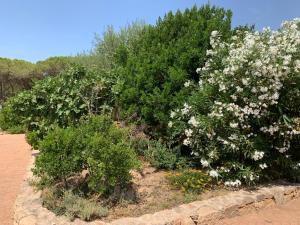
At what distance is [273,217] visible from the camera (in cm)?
552

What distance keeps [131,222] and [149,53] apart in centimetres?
431

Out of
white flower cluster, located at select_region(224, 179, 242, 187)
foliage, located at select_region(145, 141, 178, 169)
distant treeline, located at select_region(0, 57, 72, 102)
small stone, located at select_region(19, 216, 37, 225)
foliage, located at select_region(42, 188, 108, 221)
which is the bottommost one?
small stone, located at select_region(19, 216, 37, 225)

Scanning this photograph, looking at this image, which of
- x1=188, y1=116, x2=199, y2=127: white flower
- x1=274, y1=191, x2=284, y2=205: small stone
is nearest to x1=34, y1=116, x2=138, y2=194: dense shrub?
x1=188, y1=116, x2=199, y2=127: white flower

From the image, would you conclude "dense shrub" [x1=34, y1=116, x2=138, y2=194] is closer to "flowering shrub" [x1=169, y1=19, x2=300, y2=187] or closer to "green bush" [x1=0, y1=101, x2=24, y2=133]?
"flowering shrub" [x1=169, y1=19, x2=300, y2=187]

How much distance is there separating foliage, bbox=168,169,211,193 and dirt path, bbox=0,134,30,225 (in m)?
2.45

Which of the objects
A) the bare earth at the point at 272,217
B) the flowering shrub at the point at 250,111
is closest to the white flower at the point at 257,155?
the flowering shrub at the point at 250,111

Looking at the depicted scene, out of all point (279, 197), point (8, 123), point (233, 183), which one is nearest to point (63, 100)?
point (233, 183)

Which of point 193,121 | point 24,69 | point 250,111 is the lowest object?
point 193,121

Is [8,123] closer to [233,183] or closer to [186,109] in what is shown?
[186,109]

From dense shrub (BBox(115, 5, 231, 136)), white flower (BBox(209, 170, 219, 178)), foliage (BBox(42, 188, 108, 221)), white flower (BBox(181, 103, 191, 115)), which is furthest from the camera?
dense shrub (BBox(115, 5, 231, 136))

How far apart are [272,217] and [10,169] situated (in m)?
5.32

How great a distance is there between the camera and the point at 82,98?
829cm

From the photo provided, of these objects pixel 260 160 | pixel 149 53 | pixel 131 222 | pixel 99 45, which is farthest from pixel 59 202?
pixel 99 45

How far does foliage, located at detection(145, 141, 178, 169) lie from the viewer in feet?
22.7
